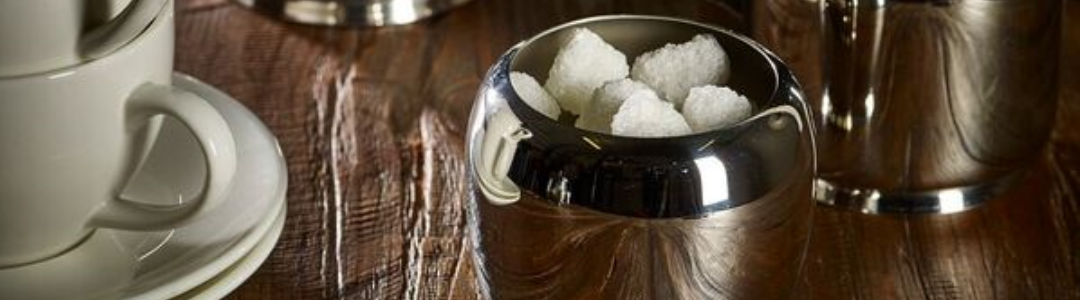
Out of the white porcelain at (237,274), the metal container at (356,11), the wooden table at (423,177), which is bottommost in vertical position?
the white porcelain at (237,274)

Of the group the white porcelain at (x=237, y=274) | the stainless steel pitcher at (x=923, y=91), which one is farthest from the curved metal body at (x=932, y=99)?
the white porcelain at (x=237, y=274)

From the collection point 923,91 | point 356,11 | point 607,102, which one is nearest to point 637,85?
point 607,102

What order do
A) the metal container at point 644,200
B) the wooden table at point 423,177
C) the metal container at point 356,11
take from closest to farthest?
the metal container at point 644,200
the wooden table at point 423,177
the metal container at point 356,11

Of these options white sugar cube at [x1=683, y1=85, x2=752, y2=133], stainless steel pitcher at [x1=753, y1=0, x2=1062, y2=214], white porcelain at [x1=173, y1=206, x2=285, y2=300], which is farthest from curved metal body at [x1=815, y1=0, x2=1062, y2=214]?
white porcelain at [x1=173, y1=206, x2=285, y2=300]

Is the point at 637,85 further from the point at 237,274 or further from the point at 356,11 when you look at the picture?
the point at 356,11

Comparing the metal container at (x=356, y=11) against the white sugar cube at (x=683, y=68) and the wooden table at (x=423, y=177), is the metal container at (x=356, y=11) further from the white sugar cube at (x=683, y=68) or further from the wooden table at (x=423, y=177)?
the white sugar cube at (x=683, y=68)

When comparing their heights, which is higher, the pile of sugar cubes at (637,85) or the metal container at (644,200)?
the pile of sugar cubes at (637,85)

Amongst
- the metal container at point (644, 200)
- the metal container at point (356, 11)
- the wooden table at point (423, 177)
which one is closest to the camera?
the metal container at point (644, 200)

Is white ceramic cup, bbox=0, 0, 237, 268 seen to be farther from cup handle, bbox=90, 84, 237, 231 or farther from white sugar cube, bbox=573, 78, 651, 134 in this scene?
white sugar cube, bbox=573, 78, 651, 134
